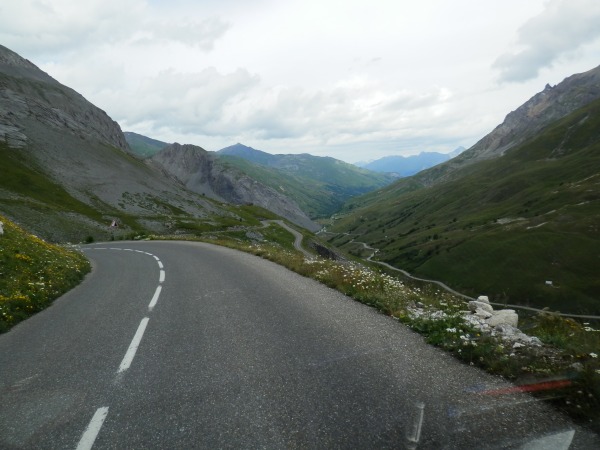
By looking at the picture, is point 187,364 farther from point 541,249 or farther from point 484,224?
Answer: point 484,224

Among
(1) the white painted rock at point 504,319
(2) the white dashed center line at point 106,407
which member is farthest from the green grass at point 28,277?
(1) the white painted rock at point 504,319

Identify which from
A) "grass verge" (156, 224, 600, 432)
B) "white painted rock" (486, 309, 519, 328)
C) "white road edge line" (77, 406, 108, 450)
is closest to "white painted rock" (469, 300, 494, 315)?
"grass verge" (156, 224, 600, 432)

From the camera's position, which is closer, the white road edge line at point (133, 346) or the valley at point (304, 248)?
the white road edge line at point (133, 346)

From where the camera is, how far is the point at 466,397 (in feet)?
19.0

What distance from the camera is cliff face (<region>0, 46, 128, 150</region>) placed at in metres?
109

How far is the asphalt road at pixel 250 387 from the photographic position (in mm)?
5039

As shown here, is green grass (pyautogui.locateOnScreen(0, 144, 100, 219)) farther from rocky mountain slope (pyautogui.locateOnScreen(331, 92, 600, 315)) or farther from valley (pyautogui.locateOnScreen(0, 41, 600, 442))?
rocky mountain slope (pyautogui.locateOnScreen(331, 92, 600, 315))

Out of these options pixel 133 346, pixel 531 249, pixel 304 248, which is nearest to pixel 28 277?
pixel 133 346

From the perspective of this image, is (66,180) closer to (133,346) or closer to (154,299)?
(154,299)

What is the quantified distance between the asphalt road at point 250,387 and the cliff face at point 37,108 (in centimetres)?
12061

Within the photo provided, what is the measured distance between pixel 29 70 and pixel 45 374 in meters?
216

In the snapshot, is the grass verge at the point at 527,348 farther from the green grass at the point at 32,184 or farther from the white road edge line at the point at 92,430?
the green grass at the point at 32,184

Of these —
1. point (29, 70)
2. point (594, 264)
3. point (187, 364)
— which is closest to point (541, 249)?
point (594, 264)

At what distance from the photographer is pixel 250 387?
6.45 metres
